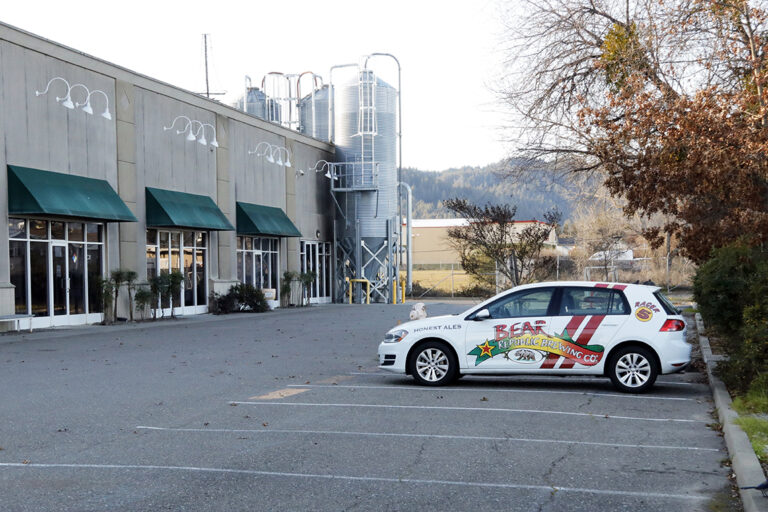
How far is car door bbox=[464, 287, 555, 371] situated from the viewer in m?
11.9

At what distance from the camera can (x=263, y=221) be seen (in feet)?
116

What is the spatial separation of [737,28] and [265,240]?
84.9 ft

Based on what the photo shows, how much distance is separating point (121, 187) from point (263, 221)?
9034mm

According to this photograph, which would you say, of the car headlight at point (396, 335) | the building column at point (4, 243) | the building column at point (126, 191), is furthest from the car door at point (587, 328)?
the building column at point (126, 191)

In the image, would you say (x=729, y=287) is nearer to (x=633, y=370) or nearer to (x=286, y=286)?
(x=633, y=370)

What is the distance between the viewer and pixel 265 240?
37.5 meters

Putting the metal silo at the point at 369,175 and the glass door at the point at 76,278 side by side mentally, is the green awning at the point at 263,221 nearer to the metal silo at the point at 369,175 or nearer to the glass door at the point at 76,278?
the metal silo at the point at 369,175

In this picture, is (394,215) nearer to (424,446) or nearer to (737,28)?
(737,28)

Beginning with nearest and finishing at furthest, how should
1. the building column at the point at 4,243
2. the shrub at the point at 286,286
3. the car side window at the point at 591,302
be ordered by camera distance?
the car side window at the point at 591,302, the building column at the point at 4,243, the shrub at the point at 286,286

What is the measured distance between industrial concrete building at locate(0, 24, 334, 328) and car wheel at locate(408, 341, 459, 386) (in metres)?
13.9

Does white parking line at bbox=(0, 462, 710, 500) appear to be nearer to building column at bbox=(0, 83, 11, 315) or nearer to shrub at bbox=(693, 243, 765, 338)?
shrub at bbox=(693, 243, 765, 338)

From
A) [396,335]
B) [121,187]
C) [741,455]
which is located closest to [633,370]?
[396,335]

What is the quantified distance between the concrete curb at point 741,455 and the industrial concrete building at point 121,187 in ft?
59.0

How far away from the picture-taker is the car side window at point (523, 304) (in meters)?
12.1
